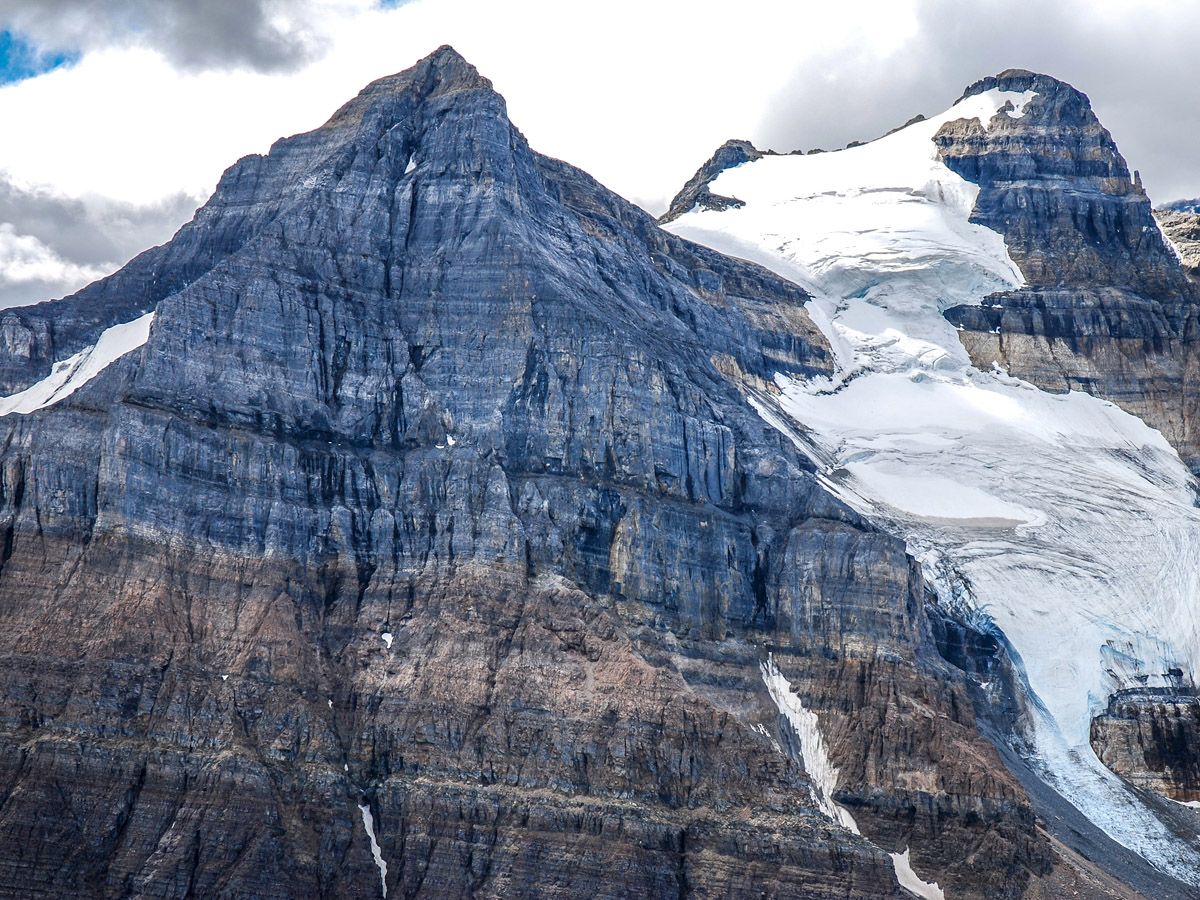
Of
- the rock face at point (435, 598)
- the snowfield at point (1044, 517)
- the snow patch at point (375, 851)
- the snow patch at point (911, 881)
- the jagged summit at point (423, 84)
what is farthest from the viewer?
the jagged summit at point (423, 84)

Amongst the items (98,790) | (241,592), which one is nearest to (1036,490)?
(241,592)

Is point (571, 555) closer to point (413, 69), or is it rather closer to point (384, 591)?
point (384, 591)

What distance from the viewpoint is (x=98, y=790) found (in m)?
117

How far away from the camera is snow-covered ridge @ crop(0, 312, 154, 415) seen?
15088 centimetres

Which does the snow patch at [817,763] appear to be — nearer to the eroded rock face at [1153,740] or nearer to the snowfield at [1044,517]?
the snowfield at [1044,517]

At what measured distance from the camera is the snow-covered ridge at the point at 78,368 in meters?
151

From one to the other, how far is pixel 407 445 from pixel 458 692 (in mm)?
20706

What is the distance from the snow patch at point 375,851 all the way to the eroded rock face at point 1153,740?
187ft

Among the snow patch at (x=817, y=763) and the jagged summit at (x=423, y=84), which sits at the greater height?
the jagged summit at (x=423, y=84)

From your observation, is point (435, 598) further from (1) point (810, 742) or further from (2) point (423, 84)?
(2) point (423, 84)

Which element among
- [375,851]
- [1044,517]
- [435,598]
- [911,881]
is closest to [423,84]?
[435,598]

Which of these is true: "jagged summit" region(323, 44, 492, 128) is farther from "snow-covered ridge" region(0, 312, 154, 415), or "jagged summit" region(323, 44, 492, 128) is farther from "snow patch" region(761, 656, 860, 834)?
"snow patch" region(761, 656, 860, 834)

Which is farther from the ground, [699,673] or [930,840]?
[699,673]

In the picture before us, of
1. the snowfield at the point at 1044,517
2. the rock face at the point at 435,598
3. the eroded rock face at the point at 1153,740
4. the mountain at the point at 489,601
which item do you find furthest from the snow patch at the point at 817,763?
the eroded rock face at the point at 1153,740
